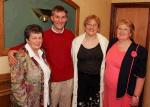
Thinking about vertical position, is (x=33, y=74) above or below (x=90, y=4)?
below

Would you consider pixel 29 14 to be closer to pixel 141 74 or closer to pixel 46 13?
pixel 46 13

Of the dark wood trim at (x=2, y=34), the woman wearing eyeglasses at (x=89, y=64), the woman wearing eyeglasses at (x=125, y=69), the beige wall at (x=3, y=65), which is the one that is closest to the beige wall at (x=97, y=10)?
the woman wearing eyeglasses at (x=89, y=64)

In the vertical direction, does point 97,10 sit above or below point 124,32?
above

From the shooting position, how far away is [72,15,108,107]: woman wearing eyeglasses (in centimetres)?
257

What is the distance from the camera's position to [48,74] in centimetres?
225

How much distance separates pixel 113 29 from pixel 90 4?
29.4 inches

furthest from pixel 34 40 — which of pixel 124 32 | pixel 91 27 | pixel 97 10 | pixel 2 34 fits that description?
pixel 97 10

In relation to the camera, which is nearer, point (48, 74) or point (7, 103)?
point (48, 74)

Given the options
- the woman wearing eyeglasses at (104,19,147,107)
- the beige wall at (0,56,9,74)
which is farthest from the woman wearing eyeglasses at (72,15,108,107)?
the beige wall at (0,56,9,74)

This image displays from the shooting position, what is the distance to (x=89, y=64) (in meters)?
2.57

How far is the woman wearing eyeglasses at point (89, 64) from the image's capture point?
2574mm

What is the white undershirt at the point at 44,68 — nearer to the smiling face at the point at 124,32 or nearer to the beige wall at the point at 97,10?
the smiling face at the point at 124,32

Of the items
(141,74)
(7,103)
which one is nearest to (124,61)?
(141,74)

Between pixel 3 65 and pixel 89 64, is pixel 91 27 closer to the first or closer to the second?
pixel 89 64
